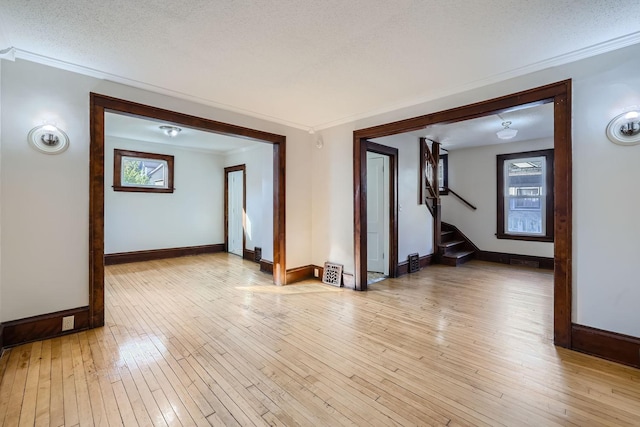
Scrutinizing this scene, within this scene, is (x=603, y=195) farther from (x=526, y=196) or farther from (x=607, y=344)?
(x=526, y=196)

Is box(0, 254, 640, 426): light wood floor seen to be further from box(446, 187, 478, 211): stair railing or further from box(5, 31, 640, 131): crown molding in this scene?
box(446, 187, 478, 211): stair railing

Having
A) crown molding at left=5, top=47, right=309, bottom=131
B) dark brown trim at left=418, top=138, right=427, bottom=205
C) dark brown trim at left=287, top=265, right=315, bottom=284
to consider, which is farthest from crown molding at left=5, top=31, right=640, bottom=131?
dark brown trim at left=287, top=265, right=315, bottom=284

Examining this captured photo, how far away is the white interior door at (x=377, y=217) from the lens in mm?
4820

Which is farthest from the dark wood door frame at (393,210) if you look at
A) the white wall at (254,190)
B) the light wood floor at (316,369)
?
the white wall at (254,190)

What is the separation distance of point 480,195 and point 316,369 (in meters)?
5.88

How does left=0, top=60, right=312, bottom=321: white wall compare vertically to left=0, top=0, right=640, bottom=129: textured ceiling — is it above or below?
below

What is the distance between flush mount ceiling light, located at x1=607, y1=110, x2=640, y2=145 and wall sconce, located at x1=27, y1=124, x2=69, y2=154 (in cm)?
468

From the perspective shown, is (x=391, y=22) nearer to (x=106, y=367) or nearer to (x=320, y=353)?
(x=320, y=353)

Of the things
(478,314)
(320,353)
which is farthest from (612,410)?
(320,353)

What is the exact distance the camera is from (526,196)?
5844 mm

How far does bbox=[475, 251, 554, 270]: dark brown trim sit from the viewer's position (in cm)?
546

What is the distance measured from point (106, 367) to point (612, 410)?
339 centimetres

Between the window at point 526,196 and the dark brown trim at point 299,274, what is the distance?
4.30 meters

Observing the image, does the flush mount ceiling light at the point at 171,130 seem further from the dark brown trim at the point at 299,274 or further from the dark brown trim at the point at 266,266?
the dark brown trim at the point at 299,274
